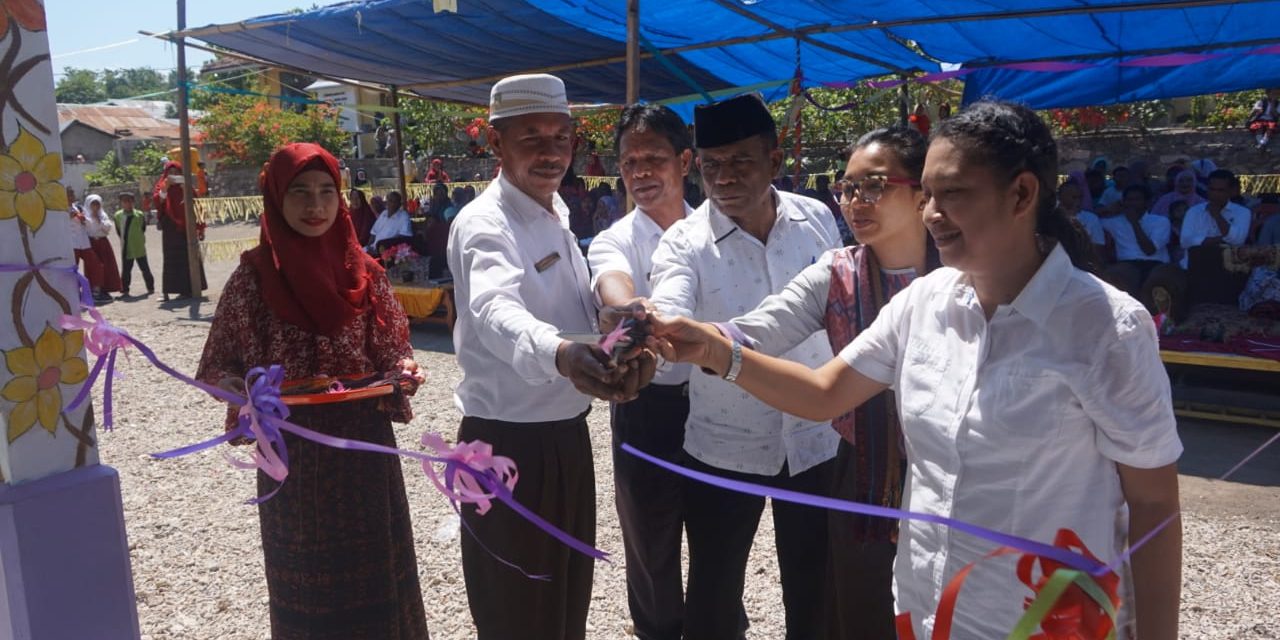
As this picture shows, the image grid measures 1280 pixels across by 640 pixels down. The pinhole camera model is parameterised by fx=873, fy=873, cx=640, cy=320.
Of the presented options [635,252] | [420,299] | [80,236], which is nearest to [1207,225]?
[635,252]

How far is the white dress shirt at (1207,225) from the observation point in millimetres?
8055

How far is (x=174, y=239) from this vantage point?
40.5ft

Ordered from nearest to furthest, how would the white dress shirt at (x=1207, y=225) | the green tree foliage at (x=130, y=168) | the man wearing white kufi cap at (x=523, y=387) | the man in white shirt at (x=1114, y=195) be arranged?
the man wearing white kufi cap at (x=523, y=387) → the white dress shirt at (x=1207, y=225) → the man in white shirt at (x=1114, y=195) → the green tree foliage at (x=130, y=168)

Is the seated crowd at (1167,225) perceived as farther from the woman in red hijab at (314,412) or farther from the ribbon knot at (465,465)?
the ribbon knot at (465,465)

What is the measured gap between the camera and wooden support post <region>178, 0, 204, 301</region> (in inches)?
386

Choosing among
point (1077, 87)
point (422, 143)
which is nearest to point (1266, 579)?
point (1077, 87)

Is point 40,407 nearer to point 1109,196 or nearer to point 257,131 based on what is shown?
point 1109,196

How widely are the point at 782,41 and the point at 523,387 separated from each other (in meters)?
6.44

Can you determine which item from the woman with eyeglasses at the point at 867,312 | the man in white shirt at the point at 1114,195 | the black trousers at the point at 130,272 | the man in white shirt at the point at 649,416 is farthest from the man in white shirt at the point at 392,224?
the woman with eyeglasses at the point at 867,312

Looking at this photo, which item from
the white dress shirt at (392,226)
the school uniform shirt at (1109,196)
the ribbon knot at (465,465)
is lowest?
the ribbon knot at (465,465)

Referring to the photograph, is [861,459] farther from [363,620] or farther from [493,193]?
[363,620]

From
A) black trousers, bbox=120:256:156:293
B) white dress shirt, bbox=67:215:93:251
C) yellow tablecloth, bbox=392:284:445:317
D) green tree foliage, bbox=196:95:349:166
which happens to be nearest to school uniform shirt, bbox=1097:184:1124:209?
yellow tablecloth, bbox=392:284:445:317

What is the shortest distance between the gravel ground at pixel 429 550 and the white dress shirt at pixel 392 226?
4.66 meters

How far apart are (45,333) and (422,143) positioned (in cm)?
2246
